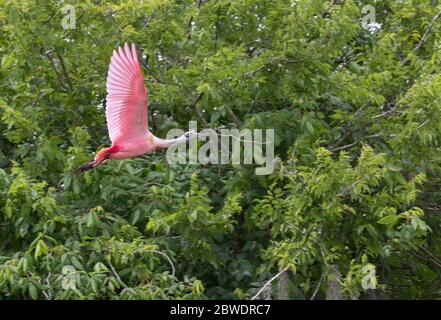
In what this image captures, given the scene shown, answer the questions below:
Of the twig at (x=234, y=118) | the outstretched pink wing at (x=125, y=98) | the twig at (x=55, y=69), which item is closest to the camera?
the outstretched pink wing at (x=125, y=98)

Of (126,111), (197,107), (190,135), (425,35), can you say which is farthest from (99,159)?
(425,35)

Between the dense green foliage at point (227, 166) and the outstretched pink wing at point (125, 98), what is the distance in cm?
26

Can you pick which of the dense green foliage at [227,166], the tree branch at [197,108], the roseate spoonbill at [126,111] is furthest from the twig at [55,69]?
the tree branch at [197,108]

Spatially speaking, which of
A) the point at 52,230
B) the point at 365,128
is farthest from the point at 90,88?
the point at 365,128

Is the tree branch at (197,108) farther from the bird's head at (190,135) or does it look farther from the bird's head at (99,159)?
the bird's head at (99,159)

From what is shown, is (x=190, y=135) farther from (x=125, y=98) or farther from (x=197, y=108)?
(x=125, y=98)

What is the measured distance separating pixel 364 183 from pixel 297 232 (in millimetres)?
502

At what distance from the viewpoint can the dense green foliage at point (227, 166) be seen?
719 centimetres

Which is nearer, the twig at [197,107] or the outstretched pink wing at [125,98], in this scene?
the outstretched pink wing at [125,98]

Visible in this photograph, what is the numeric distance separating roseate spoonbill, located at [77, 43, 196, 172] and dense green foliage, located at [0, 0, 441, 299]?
24 cm

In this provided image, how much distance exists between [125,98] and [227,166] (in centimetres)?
95

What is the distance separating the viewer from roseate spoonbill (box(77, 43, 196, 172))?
7477 millimetres

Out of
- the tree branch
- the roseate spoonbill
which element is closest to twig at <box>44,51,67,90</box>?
the roseate spoonbill

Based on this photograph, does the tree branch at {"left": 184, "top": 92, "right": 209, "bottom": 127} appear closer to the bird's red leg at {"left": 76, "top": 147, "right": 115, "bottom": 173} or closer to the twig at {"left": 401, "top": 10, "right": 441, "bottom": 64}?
the bird's red leg at {"left": 76, "top": 147, "right": 115, "bottom": 173}
